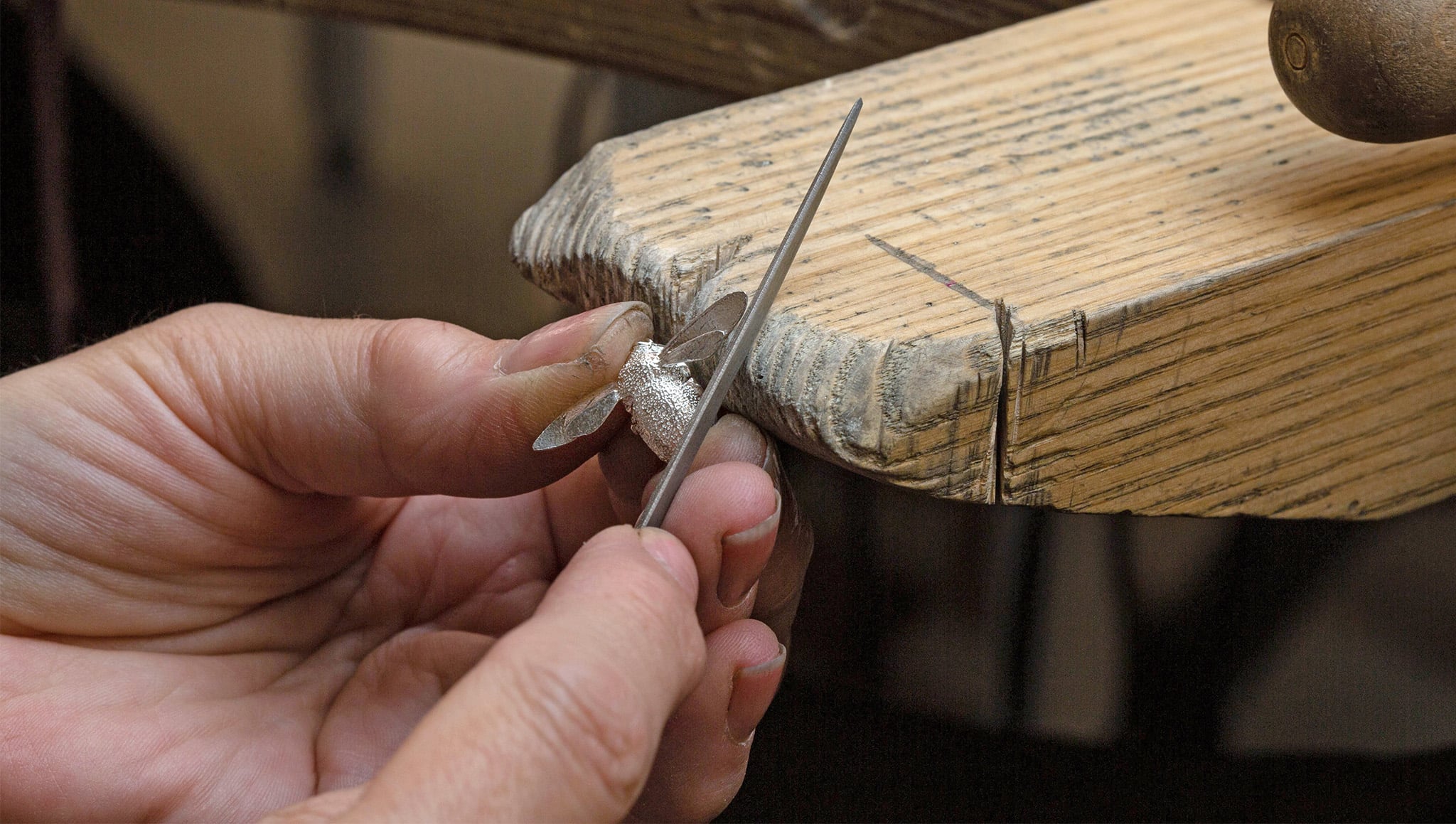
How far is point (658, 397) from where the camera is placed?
0.58m

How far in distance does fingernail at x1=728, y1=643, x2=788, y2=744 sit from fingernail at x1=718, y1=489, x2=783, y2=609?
0.12 feet

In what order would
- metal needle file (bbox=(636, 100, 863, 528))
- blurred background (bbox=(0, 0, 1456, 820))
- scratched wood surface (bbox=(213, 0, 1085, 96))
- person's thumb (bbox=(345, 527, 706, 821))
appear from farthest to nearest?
scratched wood surface (bbox=(213, 0, 1085, 96)) → blurred background (bbox=(0, 0, 1456, 820)) → metal needle file (bbox=(636, 100, 863, 528)) → person's thumb (bbox=(345, 527, 706, 821))

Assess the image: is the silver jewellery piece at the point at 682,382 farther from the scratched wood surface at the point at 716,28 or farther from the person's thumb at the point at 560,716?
the scratched wood surface at the point at 716,28

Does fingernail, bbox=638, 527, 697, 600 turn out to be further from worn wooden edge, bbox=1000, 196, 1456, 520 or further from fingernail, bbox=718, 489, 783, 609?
worn wooden edge, bbox=1000, 196, 1456, 520

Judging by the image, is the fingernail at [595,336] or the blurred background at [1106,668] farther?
the blurred background at [1106,668]

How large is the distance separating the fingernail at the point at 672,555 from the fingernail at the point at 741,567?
0.03 meters

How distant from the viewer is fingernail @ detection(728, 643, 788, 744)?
2.06ft

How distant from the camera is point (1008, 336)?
0.54m

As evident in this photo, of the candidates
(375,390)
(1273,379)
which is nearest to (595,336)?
(375,390)

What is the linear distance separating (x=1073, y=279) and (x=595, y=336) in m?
0.23

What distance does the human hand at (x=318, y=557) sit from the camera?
597mm

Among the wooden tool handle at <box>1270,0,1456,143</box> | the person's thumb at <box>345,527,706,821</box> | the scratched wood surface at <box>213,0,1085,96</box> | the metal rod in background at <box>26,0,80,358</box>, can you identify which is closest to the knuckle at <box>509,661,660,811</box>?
the person's thumb at <box>345,527,706,821</box>

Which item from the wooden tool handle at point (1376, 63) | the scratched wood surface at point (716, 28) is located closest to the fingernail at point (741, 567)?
the wooden tool handle at point (1376, 63)

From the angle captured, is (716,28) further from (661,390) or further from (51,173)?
(51,173)
